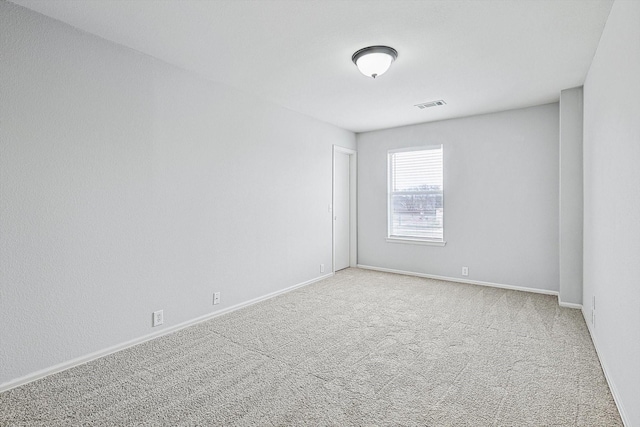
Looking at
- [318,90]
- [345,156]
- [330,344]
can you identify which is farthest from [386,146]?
[330,344]

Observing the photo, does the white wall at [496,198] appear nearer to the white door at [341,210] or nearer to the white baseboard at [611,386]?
the white door at [341,210]

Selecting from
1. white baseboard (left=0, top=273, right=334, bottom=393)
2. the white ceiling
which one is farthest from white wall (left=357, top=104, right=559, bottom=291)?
white baseboard (left=0, top=273, right=334, bottom=393)

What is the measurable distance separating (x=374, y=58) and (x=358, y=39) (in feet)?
0.77

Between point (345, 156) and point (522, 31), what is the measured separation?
364 cm

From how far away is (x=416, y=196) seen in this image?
5.46 metres

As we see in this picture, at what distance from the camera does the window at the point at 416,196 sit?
5258 millimetres

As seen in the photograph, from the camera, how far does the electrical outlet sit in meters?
2.98

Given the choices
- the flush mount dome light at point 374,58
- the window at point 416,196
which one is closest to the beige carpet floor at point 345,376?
the window at point 416,196

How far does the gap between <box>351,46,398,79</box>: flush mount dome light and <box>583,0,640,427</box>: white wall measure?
4.76ft

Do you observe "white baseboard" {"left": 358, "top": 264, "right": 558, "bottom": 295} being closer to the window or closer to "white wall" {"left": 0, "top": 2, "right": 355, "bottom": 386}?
the window

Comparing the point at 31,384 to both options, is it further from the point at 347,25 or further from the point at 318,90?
the point at 318,90

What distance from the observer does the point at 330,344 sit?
2.87 metres

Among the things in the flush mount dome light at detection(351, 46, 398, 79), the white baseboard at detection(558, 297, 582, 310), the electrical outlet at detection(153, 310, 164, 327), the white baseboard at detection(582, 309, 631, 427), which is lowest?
the white baseboard at detection(582, 309, 631, 427)

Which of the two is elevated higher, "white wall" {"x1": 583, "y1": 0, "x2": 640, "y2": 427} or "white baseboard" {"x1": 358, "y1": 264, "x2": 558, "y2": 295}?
"white wall" {"x1": 583, "y1": 0, "x2": 640, "y2": 427}
